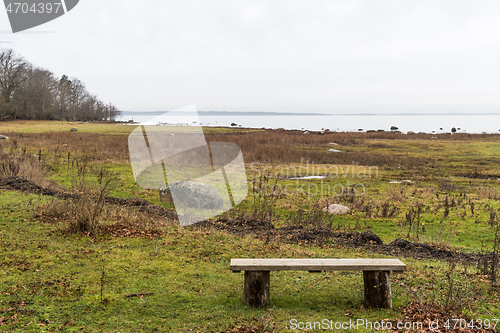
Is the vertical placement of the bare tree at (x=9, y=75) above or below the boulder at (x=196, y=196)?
above

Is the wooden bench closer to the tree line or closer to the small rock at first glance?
the small rock

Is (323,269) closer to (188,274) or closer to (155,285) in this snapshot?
(188,274)

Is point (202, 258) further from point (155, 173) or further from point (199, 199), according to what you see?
point (155, 173)

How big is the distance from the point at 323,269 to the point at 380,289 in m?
0.86

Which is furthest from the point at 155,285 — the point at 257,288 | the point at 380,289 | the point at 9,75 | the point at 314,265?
the point at 9,75

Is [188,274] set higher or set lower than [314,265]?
lower

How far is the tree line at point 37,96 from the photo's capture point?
70.2 metres

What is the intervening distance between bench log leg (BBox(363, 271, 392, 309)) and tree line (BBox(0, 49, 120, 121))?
71648 millimetres

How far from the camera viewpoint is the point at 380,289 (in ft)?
16.9

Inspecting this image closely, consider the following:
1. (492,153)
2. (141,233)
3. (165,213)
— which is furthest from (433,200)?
(492,153)

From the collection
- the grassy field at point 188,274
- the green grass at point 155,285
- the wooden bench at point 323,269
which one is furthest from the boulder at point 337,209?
the wooden bench at point 323,269

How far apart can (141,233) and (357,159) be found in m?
26.3

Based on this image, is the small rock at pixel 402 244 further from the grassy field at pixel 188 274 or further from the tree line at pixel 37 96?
the tree line at pixel 37 96

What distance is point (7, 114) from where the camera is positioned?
66.5m
